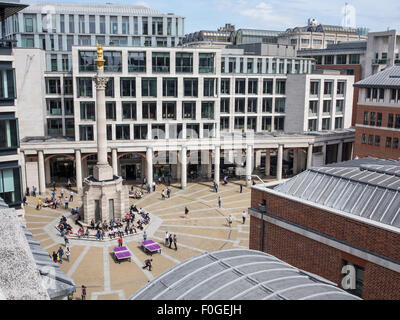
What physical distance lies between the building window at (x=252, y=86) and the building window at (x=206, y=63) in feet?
38.7

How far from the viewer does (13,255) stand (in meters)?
15.0

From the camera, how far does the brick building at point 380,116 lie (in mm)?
59531

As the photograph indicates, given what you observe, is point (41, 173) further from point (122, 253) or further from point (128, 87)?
point (122, 253)

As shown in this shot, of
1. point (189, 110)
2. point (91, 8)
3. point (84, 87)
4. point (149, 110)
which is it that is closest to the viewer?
point (84, 87)

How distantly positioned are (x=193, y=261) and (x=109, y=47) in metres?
57.6

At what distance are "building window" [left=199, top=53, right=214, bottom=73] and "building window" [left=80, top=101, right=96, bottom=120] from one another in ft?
66.3

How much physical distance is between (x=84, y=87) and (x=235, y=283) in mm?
59913

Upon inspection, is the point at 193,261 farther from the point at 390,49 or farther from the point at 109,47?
the point at 390,49

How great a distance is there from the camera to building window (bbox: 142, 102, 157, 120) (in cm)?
7181

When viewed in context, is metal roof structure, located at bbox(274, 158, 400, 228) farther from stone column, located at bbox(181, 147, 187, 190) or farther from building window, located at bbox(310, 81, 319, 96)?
building window, located at bbox(310, 81, 319, 96)

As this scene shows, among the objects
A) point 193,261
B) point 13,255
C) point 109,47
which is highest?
point 109,47

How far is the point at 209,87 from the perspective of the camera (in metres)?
74.2

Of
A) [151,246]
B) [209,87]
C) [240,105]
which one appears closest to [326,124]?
[240,105]
